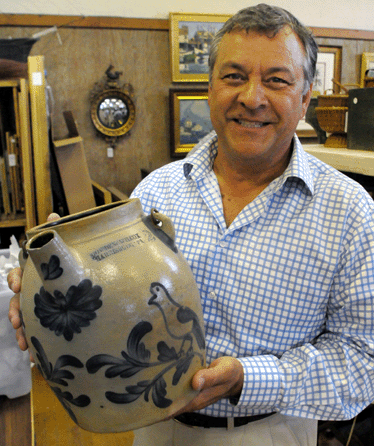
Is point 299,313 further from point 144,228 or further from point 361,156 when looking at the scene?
point 361,156

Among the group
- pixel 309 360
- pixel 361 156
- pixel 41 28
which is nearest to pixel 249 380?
pixel 309 360

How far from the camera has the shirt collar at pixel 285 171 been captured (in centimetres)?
105

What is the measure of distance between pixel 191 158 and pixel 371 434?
1441 millimetres

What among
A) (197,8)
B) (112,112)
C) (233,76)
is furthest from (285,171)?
(197,8)

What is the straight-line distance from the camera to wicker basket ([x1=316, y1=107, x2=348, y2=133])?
2.09 meters

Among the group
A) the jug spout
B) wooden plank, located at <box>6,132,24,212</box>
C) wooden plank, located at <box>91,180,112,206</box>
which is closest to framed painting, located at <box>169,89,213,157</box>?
wooden plank, located at <box>91,180,112,206</box>

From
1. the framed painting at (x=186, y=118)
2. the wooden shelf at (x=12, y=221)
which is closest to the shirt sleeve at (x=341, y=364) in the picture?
the wooden shelf at (x=12, y=221)

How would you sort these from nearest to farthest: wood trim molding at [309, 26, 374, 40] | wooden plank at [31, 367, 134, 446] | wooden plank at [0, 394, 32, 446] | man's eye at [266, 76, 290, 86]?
man's eye at [266, 76, 290, 86] < wooden plank at [0, 394, 32, 446] < wooden plank at [31, 367, 134, 446] < wood trim molding at [309, 26, 374, 40]

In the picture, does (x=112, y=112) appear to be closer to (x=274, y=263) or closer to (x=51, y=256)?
(x=274, y=263)

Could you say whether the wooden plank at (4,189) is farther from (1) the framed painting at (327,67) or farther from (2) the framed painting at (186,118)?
(1) the framed painting at (327,67)

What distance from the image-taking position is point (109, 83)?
380cm

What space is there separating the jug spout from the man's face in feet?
1.89

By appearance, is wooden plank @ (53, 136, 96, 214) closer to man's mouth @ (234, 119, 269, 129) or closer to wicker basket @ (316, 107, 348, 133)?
wicker basket @ (316, 107, 348, 133)

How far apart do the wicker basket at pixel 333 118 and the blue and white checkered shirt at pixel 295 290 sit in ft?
3.56
